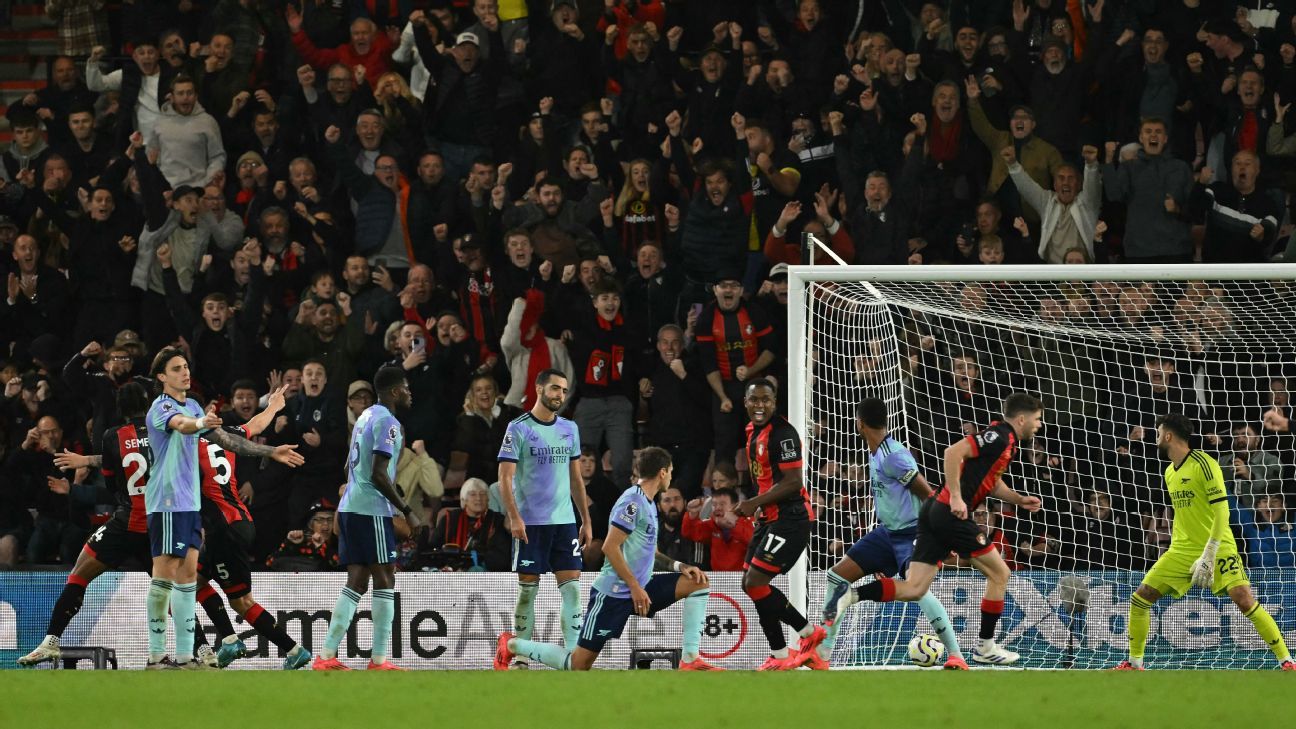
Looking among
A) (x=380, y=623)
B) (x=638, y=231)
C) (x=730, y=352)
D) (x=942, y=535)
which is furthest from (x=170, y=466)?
(x=638, y=231)

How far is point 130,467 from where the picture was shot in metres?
10.7

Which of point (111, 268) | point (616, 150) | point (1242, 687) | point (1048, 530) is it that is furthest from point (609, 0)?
point (1242, 687)

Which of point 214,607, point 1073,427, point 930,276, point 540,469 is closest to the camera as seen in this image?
point 540,469

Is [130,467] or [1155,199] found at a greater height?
[1155,199]

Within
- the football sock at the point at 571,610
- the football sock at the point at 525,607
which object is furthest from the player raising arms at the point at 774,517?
the football sock at the point at 525,607

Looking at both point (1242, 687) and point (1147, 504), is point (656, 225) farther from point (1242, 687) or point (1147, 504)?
point (1242, 687)

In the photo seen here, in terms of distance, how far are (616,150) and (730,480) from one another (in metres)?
3.94

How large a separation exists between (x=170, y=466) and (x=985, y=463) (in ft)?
16.7

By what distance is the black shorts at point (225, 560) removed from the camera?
434 inches

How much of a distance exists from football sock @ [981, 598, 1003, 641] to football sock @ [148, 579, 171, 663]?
524cm

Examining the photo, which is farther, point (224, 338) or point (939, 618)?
point (224, 338)

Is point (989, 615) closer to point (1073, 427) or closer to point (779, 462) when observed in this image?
point (779, 462)

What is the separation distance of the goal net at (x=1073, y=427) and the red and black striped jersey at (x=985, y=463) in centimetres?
136

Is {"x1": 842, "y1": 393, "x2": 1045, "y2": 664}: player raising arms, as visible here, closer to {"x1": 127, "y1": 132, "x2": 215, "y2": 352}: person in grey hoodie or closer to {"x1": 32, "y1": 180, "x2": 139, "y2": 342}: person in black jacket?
{"x1": 127, "y1": 132, "x2": 215, "y2": 352}: person in grey hoodie
